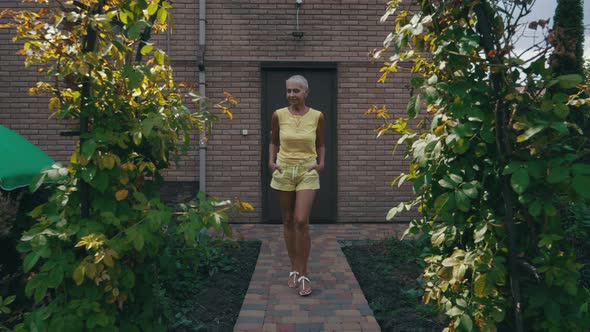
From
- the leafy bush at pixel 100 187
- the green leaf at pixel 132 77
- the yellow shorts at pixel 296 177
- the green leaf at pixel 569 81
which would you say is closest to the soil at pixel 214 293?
the leafy bush at pixel 100 187

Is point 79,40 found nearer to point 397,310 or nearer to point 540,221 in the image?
point 540,221

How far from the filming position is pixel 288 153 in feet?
14.7

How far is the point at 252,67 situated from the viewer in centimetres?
789

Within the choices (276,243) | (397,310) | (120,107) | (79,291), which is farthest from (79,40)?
(276,243)

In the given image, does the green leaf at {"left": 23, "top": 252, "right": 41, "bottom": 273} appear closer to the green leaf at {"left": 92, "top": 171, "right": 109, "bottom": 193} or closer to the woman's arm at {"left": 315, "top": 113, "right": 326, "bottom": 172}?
the green leaf at {"left": 92, "top": 171, "right": 109, "bottom": 193}

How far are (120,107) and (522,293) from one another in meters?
2.14

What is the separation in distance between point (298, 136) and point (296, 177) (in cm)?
36

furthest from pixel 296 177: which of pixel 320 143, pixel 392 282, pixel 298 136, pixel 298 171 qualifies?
pixel 392 282

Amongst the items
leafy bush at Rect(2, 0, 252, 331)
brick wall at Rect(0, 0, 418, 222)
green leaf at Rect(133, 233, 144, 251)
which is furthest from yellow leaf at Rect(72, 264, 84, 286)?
brick wall at Rect(0, 0, 418, 222)

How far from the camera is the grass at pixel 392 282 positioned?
11.8 ft

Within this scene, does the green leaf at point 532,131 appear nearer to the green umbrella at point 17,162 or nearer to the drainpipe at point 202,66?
the green umbrella at point 17,162

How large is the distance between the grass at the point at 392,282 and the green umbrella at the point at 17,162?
2.67 metres

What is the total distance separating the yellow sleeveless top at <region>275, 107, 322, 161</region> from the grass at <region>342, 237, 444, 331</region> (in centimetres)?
132

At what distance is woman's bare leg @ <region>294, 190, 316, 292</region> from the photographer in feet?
14.2
